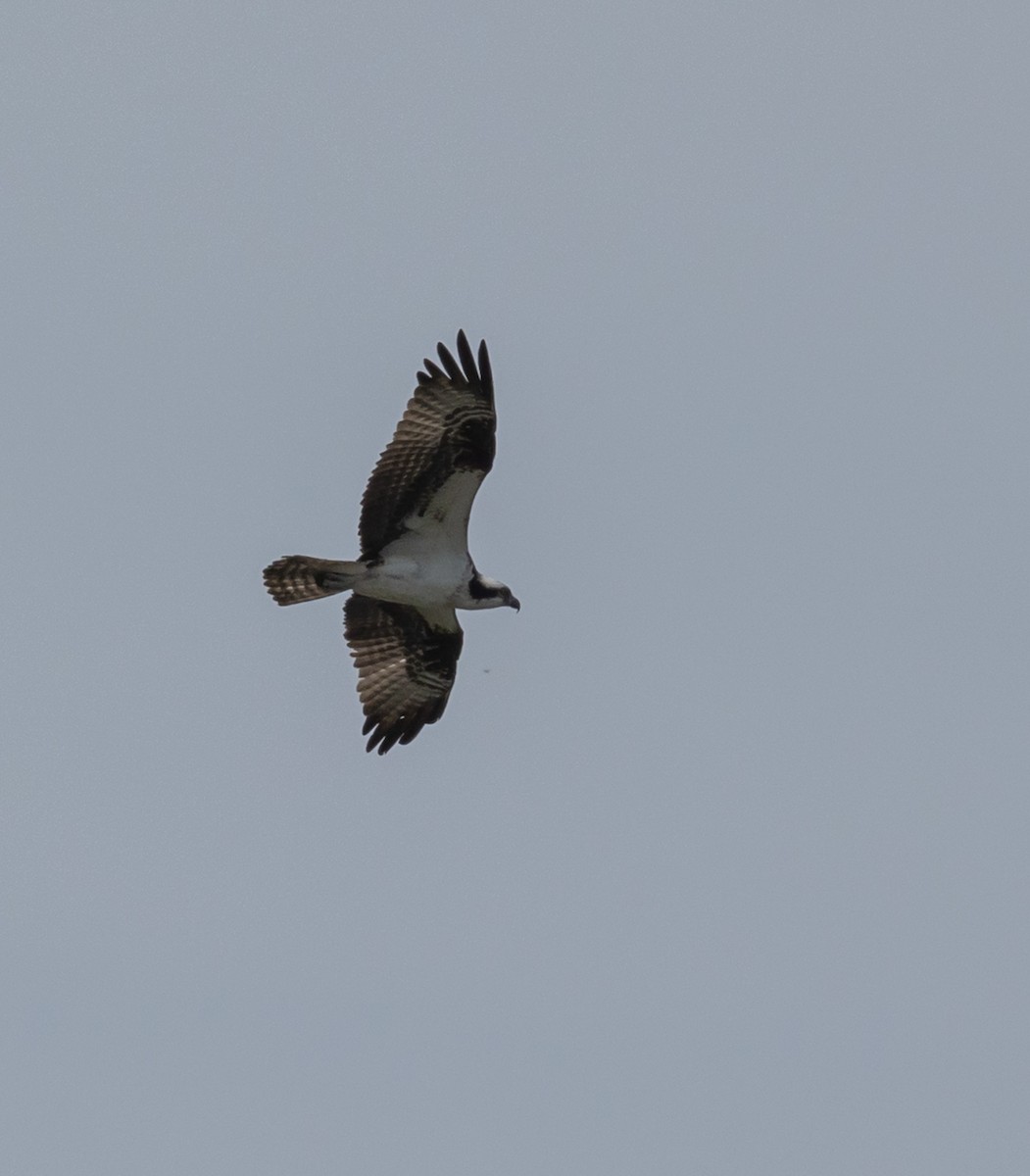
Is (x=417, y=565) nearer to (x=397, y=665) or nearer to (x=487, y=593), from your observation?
(x=487, y=593)

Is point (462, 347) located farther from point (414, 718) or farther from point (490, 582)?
point (414, 718)

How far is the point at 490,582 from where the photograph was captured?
780 inches

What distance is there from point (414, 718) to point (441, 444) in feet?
9.24

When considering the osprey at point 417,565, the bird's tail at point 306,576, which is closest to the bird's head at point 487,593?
the osprey at point 417,565

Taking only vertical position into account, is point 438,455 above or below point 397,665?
above

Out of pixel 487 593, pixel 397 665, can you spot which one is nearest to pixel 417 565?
pixel 487 593

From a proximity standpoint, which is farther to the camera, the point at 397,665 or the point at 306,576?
the point at 397,665

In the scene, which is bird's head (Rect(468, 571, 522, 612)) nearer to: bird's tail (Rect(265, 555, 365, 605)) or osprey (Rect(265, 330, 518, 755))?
osprey (Rect(265, 330, 518, 755))

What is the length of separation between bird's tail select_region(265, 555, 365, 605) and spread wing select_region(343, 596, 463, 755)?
1.11 meters

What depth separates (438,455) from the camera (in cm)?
1903

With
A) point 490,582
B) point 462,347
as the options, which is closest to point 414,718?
point 490,582

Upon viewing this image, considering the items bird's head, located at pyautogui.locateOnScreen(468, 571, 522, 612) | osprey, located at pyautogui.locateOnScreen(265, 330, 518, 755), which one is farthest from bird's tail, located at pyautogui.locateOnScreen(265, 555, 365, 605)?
bird's head, located at pyautogui.locateOnScreen(468, 571, 522, 612)

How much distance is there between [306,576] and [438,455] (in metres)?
1.44

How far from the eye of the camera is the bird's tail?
19438mm
